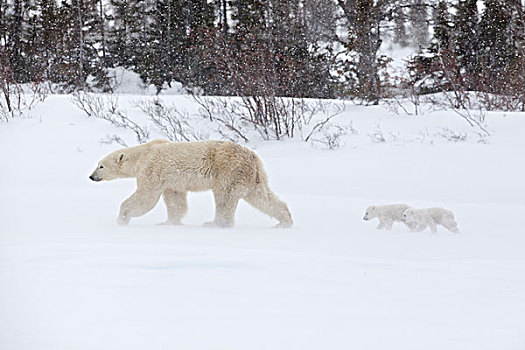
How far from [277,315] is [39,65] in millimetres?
25323

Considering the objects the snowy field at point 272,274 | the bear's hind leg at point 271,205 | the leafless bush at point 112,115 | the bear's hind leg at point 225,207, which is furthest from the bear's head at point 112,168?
the leafless bush at point 112,115

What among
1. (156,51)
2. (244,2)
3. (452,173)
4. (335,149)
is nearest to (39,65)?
(156,51)

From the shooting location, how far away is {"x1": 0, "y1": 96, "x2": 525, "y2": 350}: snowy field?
7.92 feet

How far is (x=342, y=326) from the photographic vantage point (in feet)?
8.38

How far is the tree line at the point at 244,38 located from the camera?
17.9 metres

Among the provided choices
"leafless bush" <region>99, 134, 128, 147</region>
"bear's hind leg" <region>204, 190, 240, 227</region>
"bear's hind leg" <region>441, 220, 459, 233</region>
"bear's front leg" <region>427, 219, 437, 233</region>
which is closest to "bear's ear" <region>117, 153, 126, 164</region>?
"bear's hind leg" <region>204, 190, 240, 227</region>

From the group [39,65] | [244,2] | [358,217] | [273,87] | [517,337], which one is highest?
[244,2]

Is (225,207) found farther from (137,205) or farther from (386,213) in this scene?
(386,213)

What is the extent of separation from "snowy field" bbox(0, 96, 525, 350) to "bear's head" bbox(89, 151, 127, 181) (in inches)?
19.9

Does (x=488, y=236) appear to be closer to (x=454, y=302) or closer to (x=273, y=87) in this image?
(x=454, y=302)

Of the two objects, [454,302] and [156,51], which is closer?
[454,302]

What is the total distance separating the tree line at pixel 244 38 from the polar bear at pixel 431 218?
1017 cm

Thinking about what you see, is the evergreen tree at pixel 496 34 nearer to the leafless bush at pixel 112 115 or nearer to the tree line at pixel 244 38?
the tree line at pixel 244 38

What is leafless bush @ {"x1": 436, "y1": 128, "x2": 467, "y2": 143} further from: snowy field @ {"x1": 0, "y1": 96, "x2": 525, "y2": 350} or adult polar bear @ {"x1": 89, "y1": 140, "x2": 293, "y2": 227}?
adult polar bear @ {"x1": 89, "y1": 140, "x2": 293, "y2": 227}
